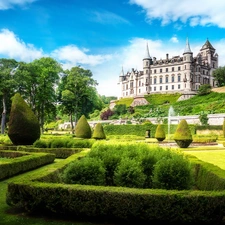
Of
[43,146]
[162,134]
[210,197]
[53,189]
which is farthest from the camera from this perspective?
[162,134]

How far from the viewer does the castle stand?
80625 mm

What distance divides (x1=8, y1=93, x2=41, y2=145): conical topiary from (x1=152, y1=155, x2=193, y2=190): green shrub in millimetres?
12733

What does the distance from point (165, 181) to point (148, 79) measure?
3177 inches

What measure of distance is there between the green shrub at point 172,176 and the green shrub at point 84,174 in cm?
154

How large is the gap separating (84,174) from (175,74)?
79059mm

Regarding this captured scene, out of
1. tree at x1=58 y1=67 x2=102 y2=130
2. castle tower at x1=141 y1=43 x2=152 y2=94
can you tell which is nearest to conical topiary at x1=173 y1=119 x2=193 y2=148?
tree at x1=58 y1=67 x2=102 y2=130

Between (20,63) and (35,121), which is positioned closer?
(35,121)

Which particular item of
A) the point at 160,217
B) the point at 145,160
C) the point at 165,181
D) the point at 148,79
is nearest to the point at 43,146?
the point at 145,160

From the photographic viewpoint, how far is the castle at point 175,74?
80.6 metres

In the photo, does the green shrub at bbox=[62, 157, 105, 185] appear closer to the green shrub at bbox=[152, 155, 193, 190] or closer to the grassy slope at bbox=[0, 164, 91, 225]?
the grassy slope at bbox=[0, 164, 91, 225]

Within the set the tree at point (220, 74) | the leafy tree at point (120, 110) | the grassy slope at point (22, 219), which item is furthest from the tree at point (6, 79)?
the tree at point (220, 74)

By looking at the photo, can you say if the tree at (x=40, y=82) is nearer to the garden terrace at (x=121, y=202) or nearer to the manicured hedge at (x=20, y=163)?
the manicured hedge at (x=20, y=163)

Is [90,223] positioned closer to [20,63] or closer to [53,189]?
[53,189]

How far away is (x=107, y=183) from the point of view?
851cm
